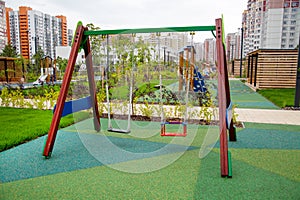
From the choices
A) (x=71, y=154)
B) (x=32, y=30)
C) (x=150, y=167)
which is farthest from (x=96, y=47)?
(x=32, y=30)

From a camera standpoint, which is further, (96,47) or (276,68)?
(276,68)

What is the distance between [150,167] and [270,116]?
4.59m

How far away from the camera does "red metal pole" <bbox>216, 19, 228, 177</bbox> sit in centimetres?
314

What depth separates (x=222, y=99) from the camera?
3285 millimetres

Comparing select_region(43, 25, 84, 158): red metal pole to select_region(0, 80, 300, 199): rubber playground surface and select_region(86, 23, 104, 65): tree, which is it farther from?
select_region(86, 23, 104, 65): tree

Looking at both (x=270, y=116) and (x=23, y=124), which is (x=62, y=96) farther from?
(x=270, y=116)

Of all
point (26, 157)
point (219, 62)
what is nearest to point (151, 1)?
point (219, 62)

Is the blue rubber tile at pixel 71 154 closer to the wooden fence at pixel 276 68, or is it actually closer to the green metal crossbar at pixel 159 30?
the green metal crossbar at pixel 159 30

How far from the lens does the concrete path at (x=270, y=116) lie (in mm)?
6098

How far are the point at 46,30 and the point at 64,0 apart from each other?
31594 millimetres

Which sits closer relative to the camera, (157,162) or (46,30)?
(157,162)

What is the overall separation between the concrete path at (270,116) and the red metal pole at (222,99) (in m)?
3.29

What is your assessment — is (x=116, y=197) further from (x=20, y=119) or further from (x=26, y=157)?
(x=20, y=119)

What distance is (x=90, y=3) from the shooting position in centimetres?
638
